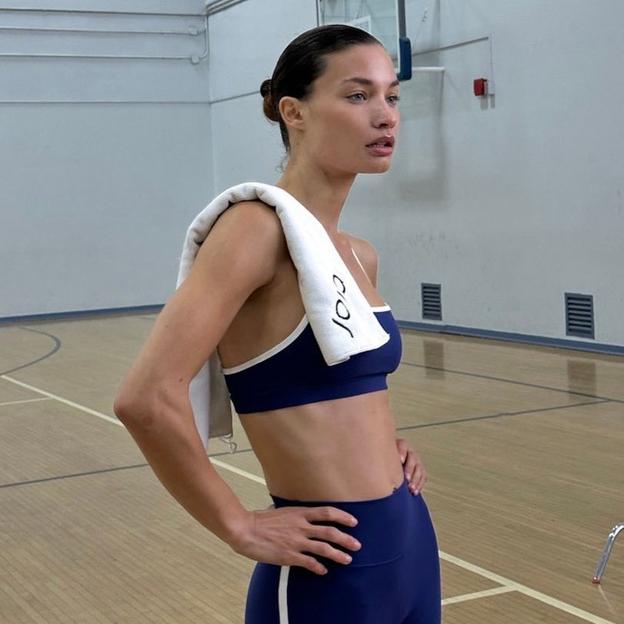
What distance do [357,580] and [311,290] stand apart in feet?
1.19

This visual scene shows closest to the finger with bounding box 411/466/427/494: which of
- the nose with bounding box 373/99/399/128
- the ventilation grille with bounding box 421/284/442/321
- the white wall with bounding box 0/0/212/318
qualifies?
the nose with bounding box 373/99/399/128

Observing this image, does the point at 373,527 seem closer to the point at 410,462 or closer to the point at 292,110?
the point at 410,462

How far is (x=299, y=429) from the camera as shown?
1370 mm

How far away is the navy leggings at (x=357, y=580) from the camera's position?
4.56 ft

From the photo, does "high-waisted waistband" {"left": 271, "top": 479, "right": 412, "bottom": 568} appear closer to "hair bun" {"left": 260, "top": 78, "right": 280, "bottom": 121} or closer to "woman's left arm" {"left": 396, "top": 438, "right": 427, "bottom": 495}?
"woman's left arm" {"left": 396, "top": 438, "right": 427, "bottom": 495}

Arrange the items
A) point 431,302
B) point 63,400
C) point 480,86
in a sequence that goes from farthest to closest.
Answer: point 431,302
point 480,86
point 63,400

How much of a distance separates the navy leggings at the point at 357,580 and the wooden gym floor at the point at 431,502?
1608 millimetres

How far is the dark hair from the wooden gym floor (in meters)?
1.89

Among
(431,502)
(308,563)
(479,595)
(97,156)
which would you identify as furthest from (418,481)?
(97,156)

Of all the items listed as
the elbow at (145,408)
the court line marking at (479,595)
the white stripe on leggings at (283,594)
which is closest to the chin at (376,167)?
the elbow at (145,408)

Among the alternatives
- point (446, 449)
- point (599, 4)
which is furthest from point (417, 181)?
point (446, 449)

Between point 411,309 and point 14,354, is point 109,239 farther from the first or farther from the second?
point 411,309

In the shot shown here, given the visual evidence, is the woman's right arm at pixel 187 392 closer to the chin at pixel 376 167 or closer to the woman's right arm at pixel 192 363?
the woman's right arm at pixel 192 363

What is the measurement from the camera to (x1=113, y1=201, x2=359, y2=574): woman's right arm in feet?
4.17
